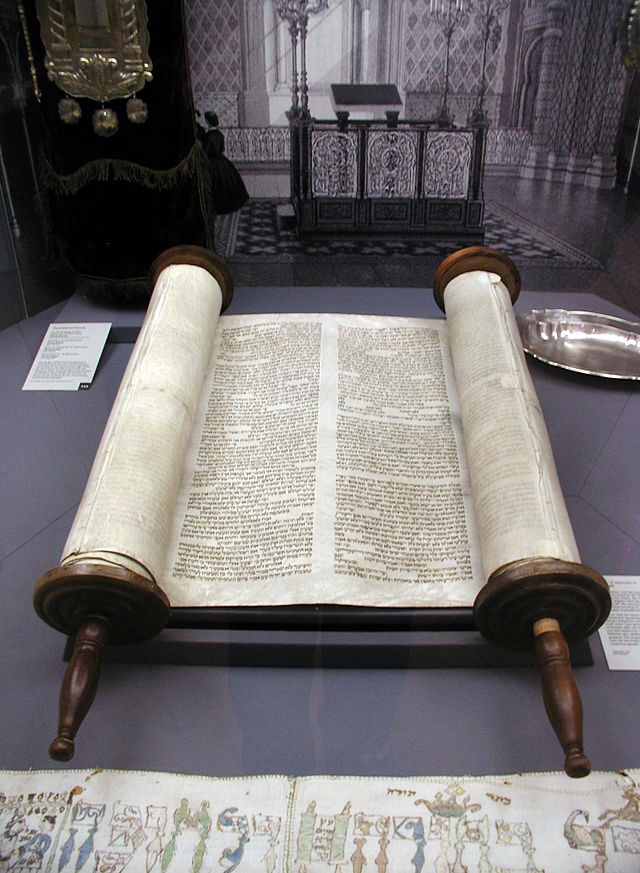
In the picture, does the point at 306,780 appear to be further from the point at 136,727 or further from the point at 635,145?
the point at 635,145

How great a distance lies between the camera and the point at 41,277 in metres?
2.46

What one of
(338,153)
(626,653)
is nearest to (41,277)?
(338,153)

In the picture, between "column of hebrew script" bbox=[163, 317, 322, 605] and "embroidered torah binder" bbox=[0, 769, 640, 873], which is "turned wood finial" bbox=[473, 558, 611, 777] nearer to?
"embroidered torah binder" bbox=[0, 769, 640, 873]

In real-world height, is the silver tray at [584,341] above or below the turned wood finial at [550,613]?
below

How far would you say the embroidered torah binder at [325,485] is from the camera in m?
1.02

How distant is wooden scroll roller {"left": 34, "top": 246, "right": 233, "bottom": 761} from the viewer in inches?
39.1

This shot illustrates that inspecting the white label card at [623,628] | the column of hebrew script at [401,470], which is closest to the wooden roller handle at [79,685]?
the column of hebrew script at [401,470]

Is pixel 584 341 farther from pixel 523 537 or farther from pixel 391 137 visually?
pixel 523 537

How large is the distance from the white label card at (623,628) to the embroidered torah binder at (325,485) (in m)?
0.14

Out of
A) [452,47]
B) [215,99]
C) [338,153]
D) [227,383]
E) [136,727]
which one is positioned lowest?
[136,727]

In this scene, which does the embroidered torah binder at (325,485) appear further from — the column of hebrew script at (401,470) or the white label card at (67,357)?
the white label card at (67,357)

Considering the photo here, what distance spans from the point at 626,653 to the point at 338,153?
159 cm

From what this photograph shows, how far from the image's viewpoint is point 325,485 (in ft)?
4.34

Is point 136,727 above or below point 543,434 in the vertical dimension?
below
